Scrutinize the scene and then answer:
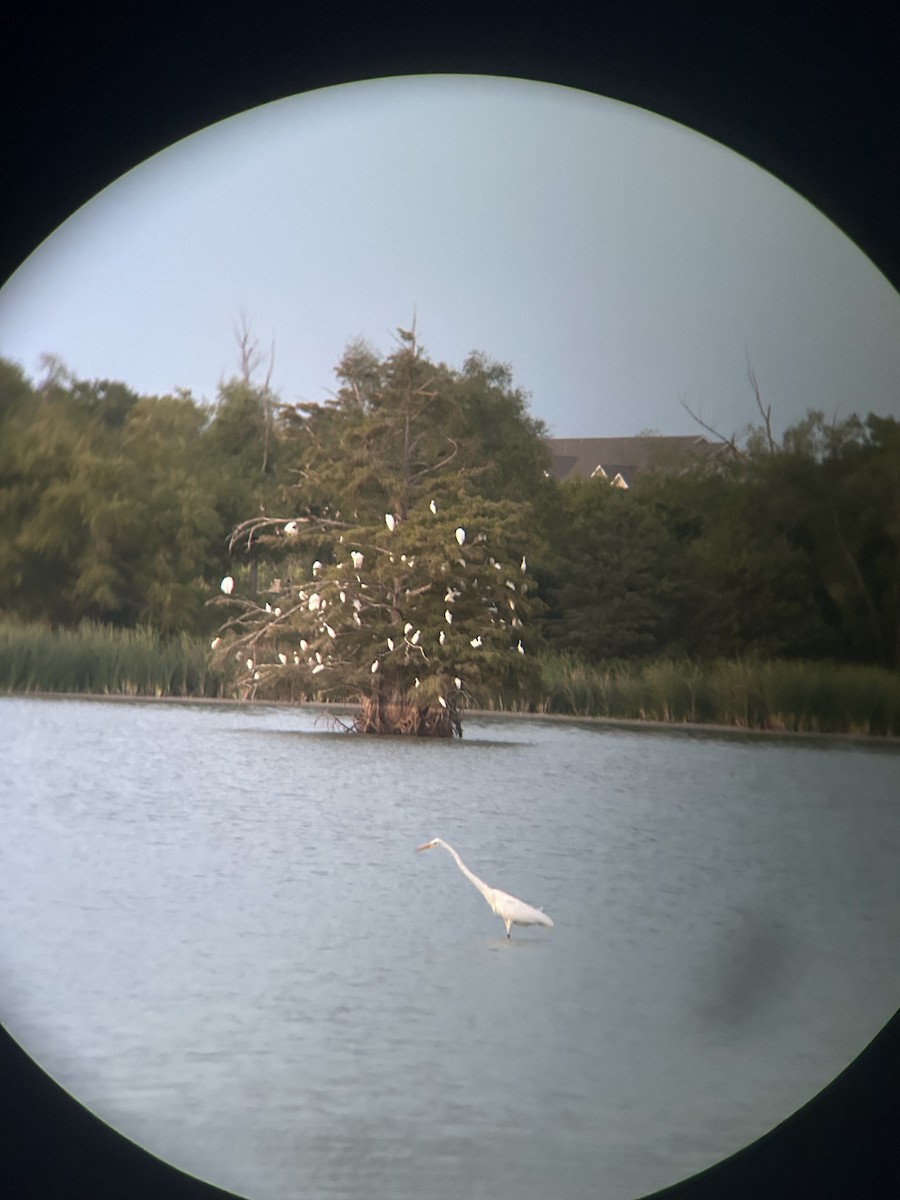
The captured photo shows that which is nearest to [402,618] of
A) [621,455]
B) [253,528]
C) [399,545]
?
[399,545]

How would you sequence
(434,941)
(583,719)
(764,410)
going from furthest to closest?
(583,719)
(764,410)
(434,941)

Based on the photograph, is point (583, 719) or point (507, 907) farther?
point (583, 719)

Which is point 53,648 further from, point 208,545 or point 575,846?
point 575,846

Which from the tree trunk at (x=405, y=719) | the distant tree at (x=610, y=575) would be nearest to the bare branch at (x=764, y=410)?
the distant tree at (x=610, y=575)

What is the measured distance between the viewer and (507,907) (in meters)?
2.98

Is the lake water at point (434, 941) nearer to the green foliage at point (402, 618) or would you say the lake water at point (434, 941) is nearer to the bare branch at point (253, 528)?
the green foliage at point (402, 618)

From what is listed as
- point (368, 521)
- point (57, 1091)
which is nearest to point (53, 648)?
point (368, 521)

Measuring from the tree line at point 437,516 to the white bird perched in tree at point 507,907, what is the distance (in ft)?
1.72

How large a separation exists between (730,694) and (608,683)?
0.95ft

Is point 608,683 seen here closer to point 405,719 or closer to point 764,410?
point 405,719

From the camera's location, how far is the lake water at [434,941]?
2711 millimetres

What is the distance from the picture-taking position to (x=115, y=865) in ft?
10.2

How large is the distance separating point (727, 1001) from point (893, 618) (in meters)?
0.96

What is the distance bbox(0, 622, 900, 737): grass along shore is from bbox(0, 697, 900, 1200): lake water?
57 mm
